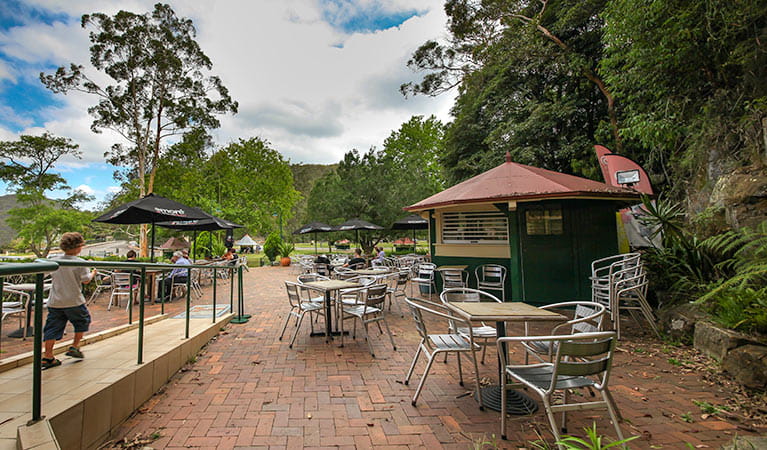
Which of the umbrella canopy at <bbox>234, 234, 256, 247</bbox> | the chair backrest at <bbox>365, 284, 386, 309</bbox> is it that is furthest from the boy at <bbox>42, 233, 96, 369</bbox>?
the umbrella canopy at <bbox>234, 234, 256, 247</bbox>

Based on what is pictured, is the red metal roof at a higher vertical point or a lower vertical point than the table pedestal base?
higher

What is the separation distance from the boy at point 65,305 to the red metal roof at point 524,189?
5.56 m

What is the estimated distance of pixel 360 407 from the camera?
8.79ft

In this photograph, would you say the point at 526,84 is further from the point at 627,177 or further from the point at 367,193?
the point at 367,193

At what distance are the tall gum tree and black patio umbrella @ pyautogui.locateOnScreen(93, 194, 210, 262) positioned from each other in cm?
1292

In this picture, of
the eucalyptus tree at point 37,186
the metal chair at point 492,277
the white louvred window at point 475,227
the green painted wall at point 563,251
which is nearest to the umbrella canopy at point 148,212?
the white louvred window at point 475,227

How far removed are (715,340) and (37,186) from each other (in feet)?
95.5

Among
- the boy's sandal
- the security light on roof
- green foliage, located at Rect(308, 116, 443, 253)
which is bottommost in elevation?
the boy's sandal

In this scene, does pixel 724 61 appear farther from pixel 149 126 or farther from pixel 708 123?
pixel 149 126

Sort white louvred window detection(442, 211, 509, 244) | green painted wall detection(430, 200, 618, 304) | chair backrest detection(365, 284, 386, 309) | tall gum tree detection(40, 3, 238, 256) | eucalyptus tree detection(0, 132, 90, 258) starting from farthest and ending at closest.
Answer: eucalyptus tree detection(0, 132, 90, 258), tall gum tree detection(40, 3, 238, 256), white louvred window detection(442, 211, 509, 244), green painted wall detection(430, 200, 618, 304), chair backrest detection(365, 284, 386, 309)

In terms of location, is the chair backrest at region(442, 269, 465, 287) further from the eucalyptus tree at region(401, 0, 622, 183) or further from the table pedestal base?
the eucalyptus tree at region(401, 0, 622, 183)

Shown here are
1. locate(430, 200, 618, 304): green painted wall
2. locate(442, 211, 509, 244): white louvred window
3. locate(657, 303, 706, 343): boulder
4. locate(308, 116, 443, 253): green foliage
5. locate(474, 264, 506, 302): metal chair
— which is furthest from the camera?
locate(308, 116, 443, 253): green foliage

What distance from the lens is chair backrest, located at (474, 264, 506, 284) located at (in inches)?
271

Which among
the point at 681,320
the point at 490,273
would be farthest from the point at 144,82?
the point at 681,320
